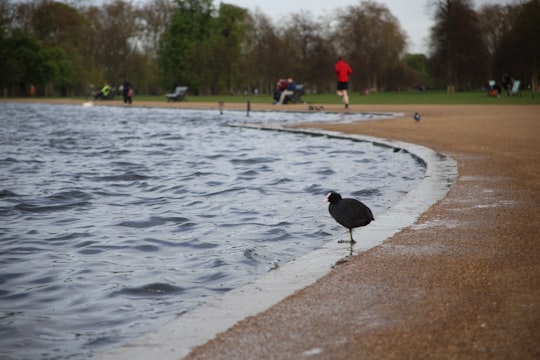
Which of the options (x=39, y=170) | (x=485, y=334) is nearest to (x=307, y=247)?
(x=485, y=334)

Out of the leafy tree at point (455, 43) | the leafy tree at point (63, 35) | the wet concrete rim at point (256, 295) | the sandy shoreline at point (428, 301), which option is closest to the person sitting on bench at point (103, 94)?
the leafy tree at point (63, 35)

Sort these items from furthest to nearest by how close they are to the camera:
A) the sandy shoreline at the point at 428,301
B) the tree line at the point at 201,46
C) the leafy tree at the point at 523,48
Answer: the tree line at the point at 201,46
the leafy tree at the point at 523,48
the sandy shoreline at the point at 428,301

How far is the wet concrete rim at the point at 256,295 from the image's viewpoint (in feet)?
12.8

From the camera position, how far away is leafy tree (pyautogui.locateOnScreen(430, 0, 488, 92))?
70.1 metres

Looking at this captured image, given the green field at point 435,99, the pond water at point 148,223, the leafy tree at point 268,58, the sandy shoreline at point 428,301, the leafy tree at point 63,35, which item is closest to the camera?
the sandy shoreline at point 428,301

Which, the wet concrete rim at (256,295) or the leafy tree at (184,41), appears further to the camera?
the leafy tree at (184,41)

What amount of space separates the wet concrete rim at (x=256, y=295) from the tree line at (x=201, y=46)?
2748 inches

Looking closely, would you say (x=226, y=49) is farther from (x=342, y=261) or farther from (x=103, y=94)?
(x=342, y=261)

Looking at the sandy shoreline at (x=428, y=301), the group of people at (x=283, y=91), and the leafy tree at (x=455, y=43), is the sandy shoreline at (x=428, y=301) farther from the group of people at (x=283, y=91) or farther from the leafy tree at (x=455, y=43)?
the leafy tree at (x=455, y=43)

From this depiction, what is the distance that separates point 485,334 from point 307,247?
357 cm

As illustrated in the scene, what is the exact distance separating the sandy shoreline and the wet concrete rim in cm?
11

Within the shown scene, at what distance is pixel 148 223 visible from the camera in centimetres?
871

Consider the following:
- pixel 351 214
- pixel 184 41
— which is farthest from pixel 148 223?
pixel 184 41

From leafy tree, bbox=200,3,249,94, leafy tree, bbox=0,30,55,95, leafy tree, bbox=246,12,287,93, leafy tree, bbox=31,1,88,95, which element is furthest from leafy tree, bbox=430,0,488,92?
leafy tree, bbox=0,30,55,95
